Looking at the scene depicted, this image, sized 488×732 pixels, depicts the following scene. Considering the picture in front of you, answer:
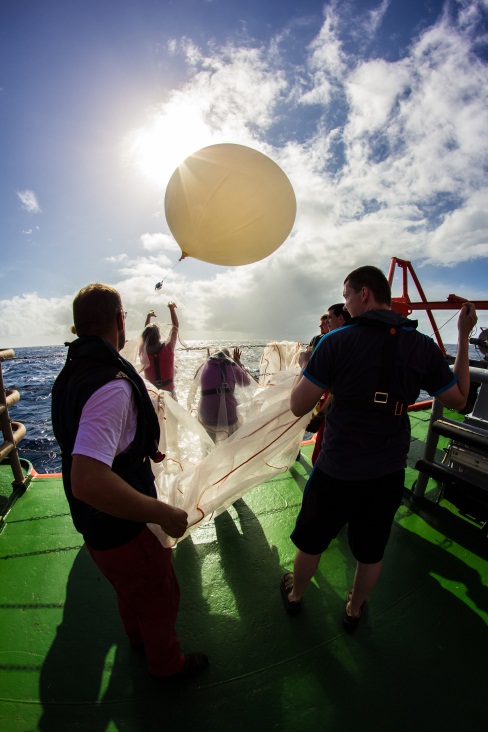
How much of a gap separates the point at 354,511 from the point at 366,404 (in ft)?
2.26

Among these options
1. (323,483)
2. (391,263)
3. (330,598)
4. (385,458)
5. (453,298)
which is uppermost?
(391,263)

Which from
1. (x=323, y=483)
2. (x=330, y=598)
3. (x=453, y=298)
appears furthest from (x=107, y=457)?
(x=453, y=298)

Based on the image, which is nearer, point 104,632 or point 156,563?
point 156,563

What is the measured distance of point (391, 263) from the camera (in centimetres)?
766

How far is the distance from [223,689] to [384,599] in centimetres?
127

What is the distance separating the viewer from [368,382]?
175 centimetres

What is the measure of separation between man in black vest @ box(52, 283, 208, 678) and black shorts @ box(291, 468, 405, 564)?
86 cm

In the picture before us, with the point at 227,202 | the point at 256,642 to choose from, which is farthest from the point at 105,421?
the point at 227,202

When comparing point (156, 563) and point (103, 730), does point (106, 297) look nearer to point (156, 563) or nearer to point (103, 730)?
point (156, 563)

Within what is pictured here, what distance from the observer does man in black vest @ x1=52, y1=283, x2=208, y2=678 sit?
123cm

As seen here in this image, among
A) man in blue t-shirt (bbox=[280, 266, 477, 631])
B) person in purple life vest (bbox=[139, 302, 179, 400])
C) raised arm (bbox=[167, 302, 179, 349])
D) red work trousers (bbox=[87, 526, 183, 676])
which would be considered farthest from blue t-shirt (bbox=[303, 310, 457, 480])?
raised arm (bbox=[167, 302, 179, 349])

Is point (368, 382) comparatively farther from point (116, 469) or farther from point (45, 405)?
point (45, 405)

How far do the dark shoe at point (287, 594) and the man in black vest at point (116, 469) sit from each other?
2.12 ft

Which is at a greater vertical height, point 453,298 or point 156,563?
point 453,298
